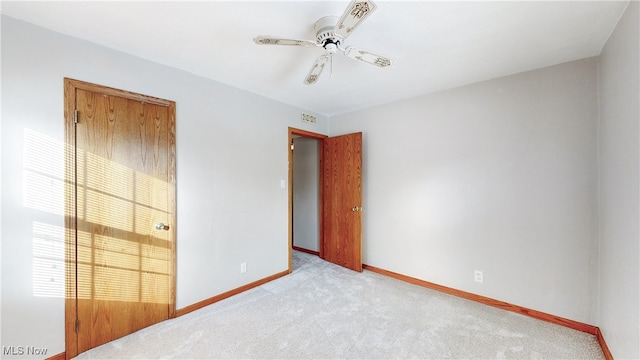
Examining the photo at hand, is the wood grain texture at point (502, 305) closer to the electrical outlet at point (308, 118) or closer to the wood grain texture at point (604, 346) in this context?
the wood grain texture at point (604, 346)

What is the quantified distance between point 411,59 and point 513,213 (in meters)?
1.81

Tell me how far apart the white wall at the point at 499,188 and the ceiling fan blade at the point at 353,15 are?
198 cm

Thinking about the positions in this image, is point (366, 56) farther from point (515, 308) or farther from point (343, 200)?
point (515, 308)

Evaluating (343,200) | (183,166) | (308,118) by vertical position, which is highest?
(308,118)

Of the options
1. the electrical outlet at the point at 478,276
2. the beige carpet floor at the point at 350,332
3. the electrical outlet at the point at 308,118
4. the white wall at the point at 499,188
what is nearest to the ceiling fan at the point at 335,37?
the white wall at the point at 499,188

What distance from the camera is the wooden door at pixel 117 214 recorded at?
6.06 ft

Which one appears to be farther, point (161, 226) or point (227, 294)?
point (227, 294)

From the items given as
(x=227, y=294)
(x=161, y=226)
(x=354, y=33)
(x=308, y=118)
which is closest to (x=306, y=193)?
(x=308, y=118)

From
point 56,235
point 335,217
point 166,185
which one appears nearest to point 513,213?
point 335,217

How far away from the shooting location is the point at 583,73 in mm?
2152

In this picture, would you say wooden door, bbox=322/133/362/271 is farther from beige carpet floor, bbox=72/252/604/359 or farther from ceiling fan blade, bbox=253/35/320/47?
ceiling fan blade, bbox=253/35/320/47

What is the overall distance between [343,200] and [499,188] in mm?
1882

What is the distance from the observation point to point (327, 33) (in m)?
1.58

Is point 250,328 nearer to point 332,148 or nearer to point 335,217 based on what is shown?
point 335,217
